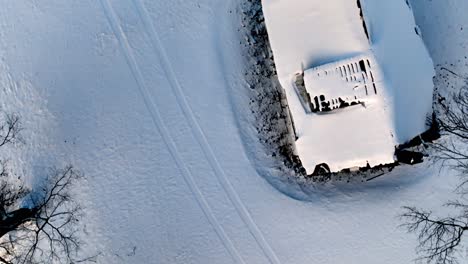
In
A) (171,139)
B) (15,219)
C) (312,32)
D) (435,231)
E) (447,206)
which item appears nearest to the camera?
(312,32)

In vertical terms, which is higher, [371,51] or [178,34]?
[178,34]

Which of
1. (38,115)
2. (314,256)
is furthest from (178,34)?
(314,256)

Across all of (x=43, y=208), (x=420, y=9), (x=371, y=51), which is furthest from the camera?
(x=43, y=208)

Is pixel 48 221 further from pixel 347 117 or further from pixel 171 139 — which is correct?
pixel 347 117

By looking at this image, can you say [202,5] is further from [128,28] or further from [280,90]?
[280,90]

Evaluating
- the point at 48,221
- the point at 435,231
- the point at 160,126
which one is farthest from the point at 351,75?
the point at 48,221

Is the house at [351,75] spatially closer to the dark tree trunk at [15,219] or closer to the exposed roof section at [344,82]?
the exposed roof section at [344,82]
